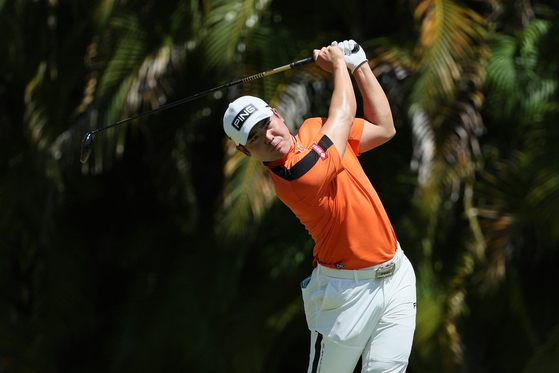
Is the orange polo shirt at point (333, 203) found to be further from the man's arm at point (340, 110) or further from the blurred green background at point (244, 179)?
the blurred green background at point (244, 179)

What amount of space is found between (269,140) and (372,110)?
796 millimetres

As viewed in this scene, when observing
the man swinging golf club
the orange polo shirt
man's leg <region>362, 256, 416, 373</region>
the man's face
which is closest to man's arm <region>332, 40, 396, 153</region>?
the man swinging golf club

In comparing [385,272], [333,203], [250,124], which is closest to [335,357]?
[385,272]

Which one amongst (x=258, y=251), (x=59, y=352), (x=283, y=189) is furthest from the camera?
(x=59, y=352)

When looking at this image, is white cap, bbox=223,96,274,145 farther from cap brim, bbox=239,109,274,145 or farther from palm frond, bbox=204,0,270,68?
palm frond, bbox=204,0,270,68

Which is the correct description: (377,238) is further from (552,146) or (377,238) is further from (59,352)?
(59,352)

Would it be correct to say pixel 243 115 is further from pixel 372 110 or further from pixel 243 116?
pixel 372 110

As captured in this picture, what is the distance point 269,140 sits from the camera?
9.79ft

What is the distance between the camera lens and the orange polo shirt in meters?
2.93

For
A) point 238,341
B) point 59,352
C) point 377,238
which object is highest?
point 377,238

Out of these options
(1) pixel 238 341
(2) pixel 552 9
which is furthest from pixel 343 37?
(1) pixel 238 341

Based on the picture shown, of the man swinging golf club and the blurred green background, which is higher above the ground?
the man swinging golf club

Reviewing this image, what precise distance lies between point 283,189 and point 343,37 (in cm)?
382

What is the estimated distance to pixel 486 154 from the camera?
20.7 feet
